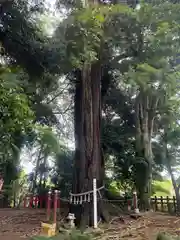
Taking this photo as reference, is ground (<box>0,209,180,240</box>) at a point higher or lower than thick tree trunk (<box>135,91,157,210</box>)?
lower

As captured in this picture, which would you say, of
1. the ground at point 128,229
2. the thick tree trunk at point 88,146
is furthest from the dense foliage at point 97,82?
the ground at point 128,229

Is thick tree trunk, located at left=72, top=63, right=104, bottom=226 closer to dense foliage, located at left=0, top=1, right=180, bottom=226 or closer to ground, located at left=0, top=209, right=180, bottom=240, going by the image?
dense foliage, located at left=0, top=1, right=180, bottom=226

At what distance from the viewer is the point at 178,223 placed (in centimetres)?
508

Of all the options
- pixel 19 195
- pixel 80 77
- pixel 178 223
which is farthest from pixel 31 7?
pixel 19 195

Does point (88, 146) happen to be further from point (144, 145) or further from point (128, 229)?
point (144, 145)

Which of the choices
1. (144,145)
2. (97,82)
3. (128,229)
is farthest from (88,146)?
(144,145)

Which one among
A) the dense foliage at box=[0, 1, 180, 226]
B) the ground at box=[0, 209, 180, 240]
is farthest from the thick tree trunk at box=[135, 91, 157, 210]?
the ground at box=[0, 209, 180, 240]

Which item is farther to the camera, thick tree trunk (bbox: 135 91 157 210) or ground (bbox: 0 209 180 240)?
thick tree trunk (bbox: 135 91 157 210)

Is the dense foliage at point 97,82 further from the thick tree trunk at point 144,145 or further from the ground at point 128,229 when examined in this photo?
the ground at point 128,229

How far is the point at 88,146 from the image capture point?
18.4ft

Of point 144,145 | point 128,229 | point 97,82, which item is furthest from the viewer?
point 144,145

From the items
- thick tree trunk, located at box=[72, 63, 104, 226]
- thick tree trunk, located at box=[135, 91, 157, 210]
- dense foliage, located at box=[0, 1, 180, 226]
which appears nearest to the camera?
dense foliage, located at box=[0, 1, 180, 226]

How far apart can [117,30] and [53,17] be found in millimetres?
2596

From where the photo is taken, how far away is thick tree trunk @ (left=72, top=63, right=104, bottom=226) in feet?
17.1
